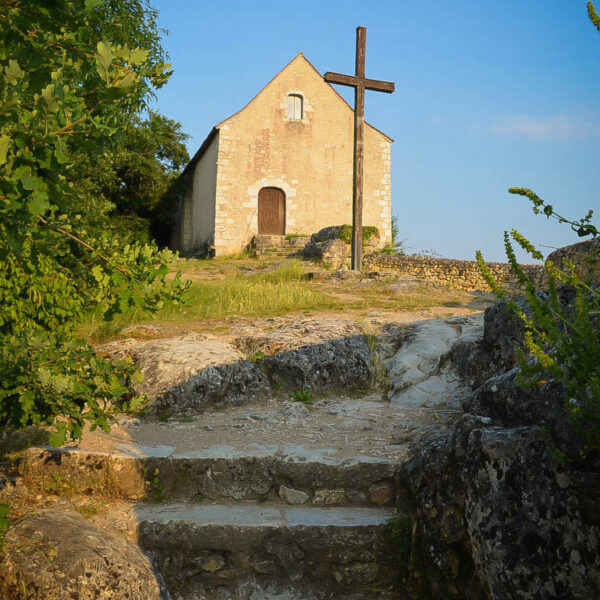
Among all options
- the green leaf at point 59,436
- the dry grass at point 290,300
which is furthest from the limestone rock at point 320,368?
the green leaf at point 59,436

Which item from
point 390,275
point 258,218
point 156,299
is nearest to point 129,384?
point 156,299

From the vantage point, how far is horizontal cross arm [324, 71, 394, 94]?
539 inches

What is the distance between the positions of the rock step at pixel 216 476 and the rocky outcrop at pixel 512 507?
604 millimetres

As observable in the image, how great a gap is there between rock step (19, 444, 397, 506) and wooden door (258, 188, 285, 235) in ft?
54.6

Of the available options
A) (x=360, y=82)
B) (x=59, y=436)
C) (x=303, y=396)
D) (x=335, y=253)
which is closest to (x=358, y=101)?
(x=360, y=82)

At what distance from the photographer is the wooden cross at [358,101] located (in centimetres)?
1375

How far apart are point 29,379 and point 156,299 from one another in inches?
38.2

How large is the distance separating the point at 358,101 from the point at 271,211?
24.3 ft

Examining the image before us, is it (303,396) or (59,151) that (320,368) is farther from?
(59,151)

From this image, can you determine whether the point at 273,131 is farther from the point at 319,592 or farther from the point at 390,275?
the point at 319,592

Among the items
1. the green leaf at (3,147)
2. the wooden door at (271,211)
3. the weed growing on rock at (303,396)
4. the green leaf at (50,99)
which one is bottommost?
the weed growing on rock at (303,396)

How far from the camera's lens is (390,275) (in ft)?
43.1

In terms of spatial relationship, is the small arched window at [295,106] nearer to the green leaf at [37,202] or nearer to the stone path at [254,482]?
the stone path at [254,482]

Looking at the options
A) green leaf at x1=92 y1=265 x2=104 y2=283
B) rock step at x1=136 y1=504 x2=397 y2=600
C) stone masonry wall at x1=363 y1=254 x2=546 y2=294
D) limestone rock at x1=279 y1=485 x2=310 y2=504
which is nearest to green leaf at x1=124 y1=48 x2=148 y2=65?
green leaf at x1=92 y1=265 x2=104 y2=283
